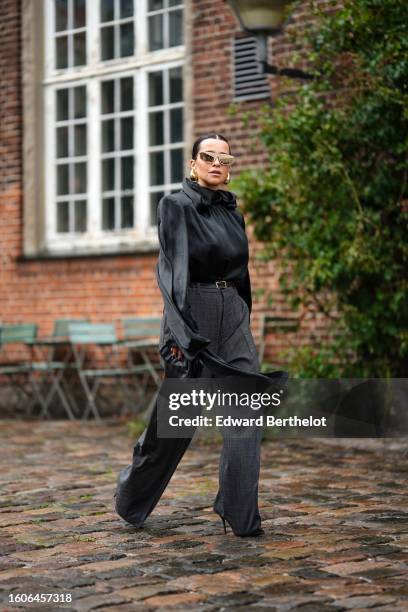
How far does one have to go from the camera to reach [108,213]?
12.4 meters

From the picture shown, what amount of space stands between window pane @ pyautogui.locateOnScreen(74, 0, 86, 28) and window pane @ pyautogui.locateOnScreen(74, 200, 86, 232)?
1917mm

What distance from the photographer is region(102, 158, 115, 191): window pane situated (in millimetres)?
12406

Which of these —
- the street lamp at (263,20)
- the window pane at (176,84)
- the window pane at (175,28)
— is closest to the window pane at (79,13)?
the window pane at (175,28)

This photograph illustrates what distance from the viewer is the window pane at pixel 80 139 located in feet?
41.7

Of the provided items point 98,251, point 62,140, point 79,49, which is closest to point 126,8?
point 79,49

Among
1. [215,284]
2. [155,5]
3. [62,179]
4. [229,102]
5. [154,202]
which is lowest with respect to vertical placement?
[215,284]

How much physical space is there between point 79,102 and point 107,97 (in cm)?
39

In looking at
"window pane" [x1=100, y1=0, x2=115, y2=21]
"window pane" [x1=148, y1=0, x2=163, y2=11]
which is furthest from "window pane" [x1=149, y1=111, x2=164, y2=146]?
"window pane" [x1=100, y1=0, x2=115, y2=21]

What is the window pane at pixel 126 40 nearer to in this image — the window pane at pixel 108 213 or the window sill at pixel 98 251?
the window pane at pixel 108 213

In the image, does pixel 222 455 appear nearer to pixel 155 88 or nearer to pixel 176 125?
pixel 176 125

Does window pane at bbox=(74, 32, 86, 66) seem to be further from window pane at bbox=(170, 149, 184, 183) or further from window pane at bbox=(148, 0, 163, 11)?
window pane at bbox=(170, 149, 184, 183)

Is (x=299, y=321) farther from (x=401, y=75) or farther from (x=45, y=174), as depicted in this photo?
(x=45, y=174)

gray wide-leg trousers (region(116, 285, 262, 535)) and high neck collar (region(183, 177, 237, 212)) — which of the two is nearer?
gray wide-leg trousers (region(116, 285, 262, 535))

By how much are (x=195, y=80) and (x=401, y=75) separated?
3535mm
